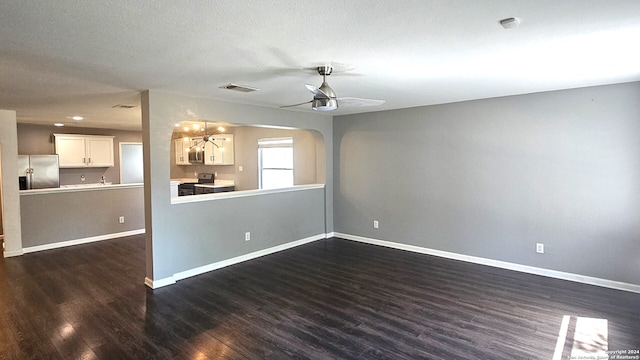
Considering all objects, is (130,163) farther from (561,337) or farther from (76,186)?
(561,337)

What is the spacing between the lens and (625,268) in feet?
12.3

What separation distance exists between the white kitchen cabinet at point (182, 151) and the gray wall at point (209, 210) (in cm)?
437

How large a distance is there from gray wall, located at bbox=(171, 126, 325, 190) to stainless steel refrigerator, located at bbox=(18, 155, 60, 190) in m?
2.91

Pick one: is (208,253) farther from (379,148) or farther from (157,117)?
(379,148)

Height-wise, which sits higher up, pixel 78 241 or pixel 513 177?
pixel 513 177

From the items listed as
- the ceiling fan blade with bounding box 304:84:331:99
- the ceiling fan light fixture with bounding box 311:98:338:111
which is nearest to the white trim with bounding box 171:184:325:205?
the ceiling fan light fixture with bounding box 311:98:338:111

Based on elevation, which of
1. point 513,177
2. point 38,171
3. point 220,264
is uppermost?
point 38,171

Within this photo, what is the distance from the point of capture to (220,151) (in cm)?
824

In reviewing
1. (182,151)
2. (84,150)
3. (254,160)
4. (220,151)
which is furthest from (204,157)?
(84,150)

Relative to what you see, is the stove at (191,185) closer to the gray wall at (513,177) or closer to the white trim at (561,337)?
the gray wall at (513,177)

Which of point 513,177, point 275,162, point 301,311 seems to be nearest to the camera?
point 301,311

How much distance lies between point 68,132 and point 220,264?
18.7ft

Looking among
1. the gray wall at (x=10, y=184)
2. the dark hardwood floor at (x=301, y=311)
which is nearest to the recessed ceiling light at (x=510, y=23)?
the dark hardwood floor at (x=301, y=311)

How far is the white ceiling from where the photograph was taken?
1794mm
